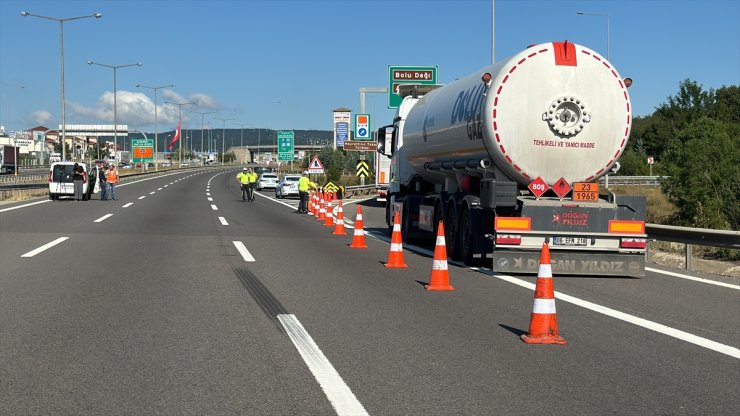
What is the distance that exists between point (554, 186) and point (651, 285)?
207 centimetres

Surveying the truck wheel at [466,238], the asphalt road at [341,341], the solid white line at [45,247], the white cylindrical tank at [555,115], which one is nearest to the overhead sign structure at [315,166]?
the solid white line at [45,247]

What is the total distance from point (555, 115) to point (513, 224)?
5.60 ft

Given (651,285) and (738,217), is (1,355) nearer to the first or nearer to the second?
(651,285)

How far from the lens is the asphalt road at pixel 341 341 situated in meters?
5.00

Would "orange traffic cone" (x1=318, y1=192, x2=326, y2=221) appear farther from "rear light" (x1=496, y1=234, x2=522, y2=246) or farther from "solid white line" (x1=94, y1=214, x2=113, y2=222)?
"rear light" (x1=496, y1=234, x2=522, y2=246)

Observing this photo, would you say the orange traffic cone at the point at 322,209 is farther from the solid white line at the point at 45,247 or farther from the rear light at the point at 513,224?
the rear light at the point at 513,224

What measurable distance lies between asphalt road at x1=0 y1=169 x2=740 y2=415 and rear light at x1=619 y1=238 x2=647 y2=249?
0.51m

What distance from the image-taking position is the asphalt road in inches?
197

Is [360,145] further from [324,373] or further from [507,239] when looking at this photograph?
[324,373]

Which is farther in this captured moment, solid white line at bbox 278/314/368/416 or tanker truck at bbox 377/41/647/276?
tanker truck at bbox 377/41/647/276

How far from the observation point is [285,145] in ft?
195

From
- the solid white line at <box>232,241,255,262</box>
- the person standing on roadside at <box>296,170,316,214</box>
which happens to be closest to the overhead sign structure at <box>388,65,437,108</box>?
the person standing on roadside at <box>296,170,316,214</box>

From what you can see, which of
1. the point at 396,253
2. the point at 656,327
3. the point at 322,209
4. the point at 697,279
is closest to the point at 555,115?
the point at 697,279

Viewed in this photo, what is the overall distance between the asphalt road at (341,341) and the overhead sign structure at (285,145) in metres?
46.6
